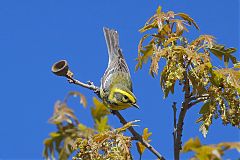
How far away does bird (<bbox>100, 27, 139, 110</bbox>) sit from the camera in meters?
5.42

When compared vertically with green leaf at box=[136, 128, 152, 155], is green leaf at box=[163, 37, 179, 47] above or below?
above

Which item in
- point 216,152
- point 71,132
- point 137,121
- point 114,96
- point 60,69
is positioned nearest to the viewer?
point 216,152

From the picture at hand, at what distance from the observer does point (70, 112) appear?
76.1 inches

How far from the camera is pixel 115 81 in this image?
6.17 m

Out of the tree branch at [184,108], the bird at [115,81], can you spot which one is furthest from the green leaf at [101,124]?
the bird at [115,81]

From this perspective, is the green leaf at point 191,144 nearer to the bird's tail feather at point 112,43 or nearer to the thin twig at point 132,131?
the thin twig at point 132,131

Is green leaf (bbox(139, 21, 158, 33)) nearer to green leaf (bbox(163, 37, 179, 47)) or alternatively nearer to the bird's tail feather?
green leaf (bbox(163, 37, 179, 47))

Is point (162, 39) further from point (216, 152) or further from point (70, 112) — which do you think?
point (216, 152)

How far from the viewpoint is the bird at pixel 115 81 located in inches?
213

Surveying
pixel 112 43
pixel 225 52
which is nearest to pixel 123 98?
pixel 225 52

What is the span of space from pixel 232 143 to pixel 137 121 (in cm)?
154

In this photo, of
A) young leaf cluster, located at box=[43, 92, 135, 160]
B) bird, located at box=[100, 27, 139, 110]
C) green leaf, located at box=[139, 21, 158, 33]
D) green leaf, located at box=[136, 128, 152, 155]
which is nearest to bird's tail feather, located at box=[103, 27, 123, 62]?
bird, located at box=[100, 27, 139, 110]

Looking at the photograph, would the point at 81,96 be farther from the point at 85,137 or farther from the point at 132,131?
the point at 132,131

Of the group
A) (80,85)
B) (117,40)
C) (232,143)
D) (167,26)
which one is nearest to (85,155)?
(232,143)
